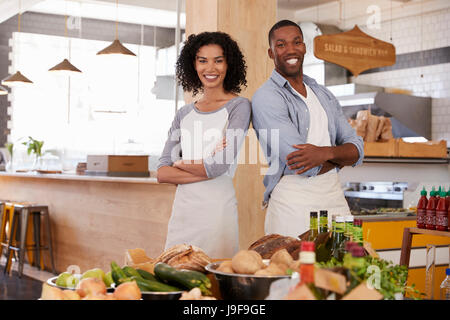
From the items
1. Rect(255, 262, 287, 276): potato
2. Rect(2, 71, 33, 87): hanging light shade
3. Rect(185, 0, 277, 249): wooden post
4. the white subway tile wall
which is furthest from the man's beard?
Rect(2, 71, 33, 87): hanging light shade

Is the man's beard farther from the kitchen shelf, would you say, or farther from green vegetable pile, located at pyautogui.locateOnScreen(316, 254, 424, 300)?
the kitchen shelf

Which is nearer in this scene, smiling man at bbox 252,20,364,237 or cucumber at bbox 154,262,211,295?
cucumber at bbox 154,262,211,295

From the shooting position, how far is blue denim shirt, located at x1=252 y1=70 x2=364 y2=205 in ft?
8.68

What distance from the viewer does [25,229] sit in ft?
22.8

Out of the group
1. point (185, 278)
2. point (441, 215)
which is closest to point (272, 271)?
point (185, 278)

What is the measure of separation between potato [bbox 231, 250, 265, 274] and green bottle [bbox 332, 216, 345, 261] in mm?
286

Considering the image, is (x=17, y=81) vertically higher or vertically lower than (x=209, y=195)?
higher

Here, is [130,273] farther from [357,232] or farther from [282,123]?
[282,123]

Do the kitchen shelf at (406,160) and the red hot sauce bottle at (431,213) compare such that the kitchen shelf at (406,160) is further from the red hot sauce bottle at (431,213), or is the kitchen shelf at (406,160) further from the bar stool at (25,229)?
the bar stool at (25,229)

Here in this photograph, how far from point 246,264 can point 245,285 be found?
7cm

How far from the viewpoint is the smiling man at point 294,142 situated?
8.68 feet

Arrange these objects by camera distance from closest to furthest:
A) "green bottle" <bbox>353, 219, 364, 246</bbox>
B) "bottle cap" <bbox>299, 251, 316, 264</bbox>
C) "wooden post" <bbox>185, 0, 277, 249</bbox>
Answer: "bottle cap" <bbox>299, 251, 316, 264</bbox>, "green bottle" <bbox>353, 219, 364, 246</bbox>, "wooden post" <bbox>185, 0, 277, 249</bbox>

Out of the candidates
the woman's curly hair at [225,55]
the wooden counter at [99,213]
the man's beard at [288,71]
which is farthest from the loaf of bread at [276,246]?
the wooden counter at [99,213]
